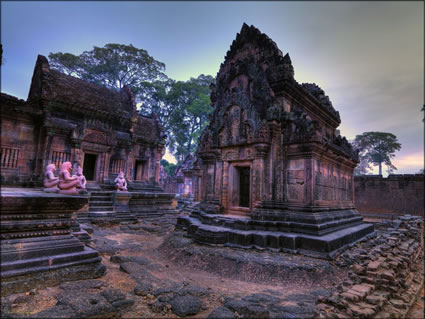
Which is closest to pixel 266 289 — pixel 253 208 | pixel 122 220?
pixel 253 208

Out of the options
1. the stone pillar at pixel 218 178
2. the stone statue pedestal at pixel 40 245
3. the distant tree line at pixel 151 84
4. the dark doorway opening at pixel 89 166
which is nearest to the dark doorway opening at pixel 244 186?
the stone pillar at pixel 218 178

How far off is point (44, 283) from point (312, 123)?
768 cm

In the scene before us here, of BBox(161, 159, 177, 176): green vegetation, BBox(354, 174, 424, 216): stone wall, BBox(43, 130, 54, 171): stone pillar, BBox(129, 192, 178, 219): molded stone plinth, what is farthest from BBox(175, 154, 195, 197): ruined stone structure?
BBox(161, 159, 177, 176): green vegetation

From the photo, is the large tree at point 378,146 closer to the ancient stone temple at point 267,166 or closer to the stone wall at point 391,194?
the stone wall at point 391,194

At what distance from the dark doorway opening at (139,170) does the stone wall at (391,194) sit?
19.0 meters

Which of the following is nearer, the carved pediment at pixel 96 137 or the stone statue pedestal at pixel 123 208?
the stone statue pedestal at pixel 123 208

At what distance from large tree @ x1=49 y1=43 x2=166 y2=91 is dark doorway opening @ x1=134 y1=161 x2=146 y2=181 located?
1756 centimetres

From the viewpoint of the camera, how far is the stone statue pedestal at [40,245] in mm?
3691

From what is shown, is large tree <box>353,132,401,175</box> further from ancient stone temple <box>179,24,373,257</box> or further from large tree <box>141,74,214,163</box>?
ancient stone temple <box>179,24,373,257</box>

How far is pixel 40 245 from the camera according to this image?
4074 millimetres

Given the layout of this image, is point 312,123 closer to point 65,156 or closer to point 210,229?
point 210,229

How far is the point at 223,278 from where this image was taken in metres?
5.37

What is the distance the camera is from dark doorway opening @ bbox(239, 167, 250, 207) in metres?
9.02

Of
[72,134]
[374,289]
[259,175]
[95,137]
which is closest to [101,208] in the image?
[72,134]
